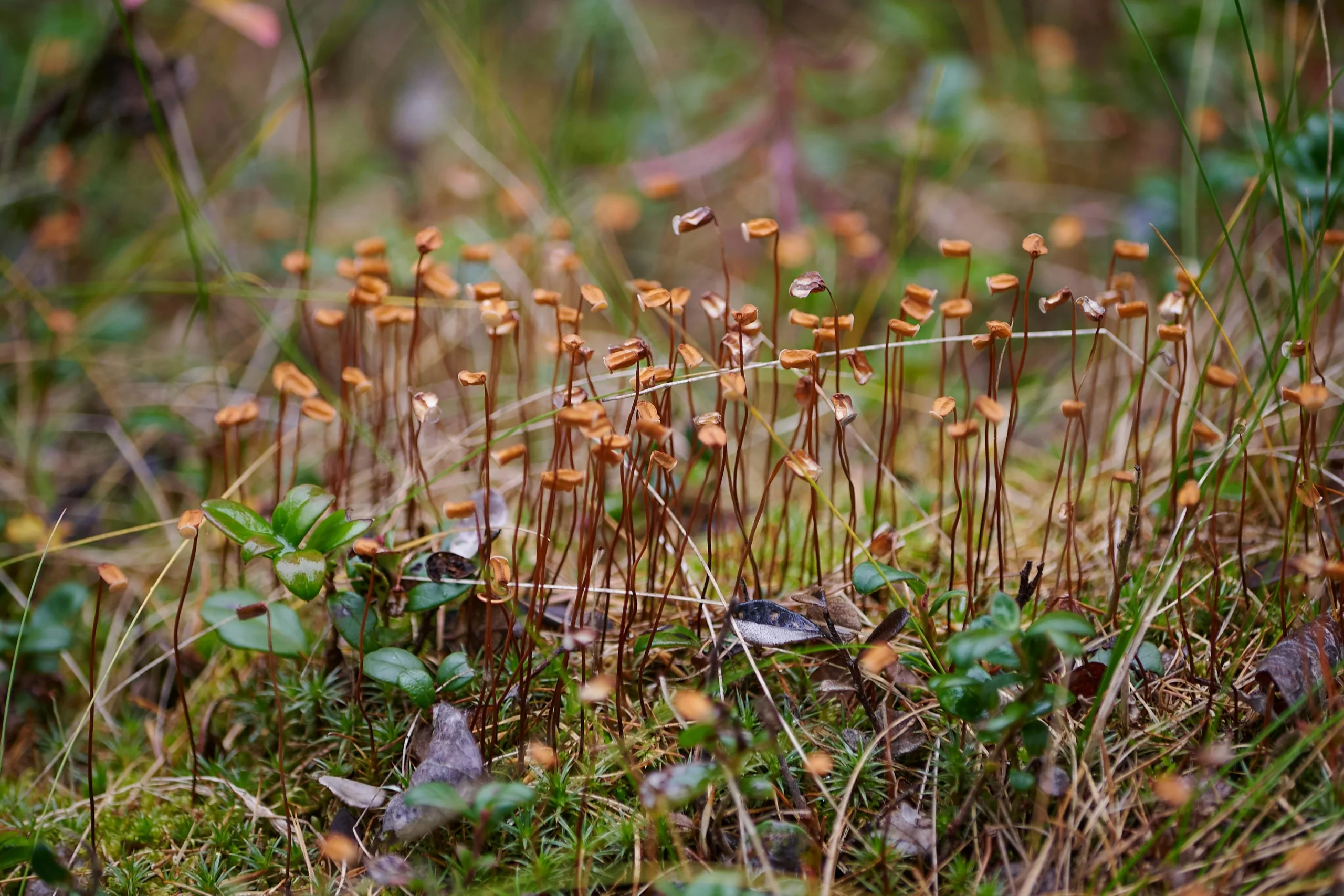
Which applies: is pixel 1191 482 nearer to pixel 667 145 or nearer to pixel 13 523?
pixel 13 523

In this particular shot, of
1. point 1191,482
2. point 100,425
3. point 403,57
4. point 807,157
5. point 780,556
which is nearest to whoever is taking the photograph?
point 1191,482

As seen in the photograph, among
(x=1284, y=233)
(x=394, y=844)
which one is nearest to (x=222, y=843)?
(x=394, y=844)

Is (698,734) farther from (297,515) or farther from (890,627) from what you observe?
(297,515)

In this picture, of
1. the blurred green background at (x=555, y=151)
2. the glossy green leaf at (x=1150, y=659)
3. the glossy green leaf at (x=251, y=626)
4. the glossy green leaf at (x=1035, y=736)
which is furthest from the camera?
the blurred green background at (x=555, y=151)

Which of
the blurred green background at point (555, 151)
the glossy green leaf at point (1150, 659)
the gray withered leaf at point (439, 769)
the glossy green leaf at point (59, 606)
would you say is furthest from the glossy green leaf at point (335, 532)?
the glossy green leaf at point (1150, 659)

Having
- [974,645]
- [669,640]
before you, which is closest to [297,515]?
[669,640]

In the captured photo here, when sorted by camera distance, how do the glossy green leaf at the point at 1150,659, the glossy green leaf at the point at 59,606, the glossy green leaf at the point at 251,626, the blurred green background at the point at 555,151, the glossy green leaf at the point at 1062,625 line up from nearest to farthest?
the glossy green leaf at the point at 1062,625 < the glossy green leaf at the point at 1150,659 < the glossy green leaf at the point at 251,626 < the glossy green leaf at the point at 59,606 < the blurred green background at the point at 555,151

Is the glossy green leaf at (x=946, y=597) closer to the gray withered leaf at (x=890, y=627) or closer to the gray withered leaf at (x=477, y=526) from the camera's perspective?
the gray withered leaf at (x=890, y=627)
